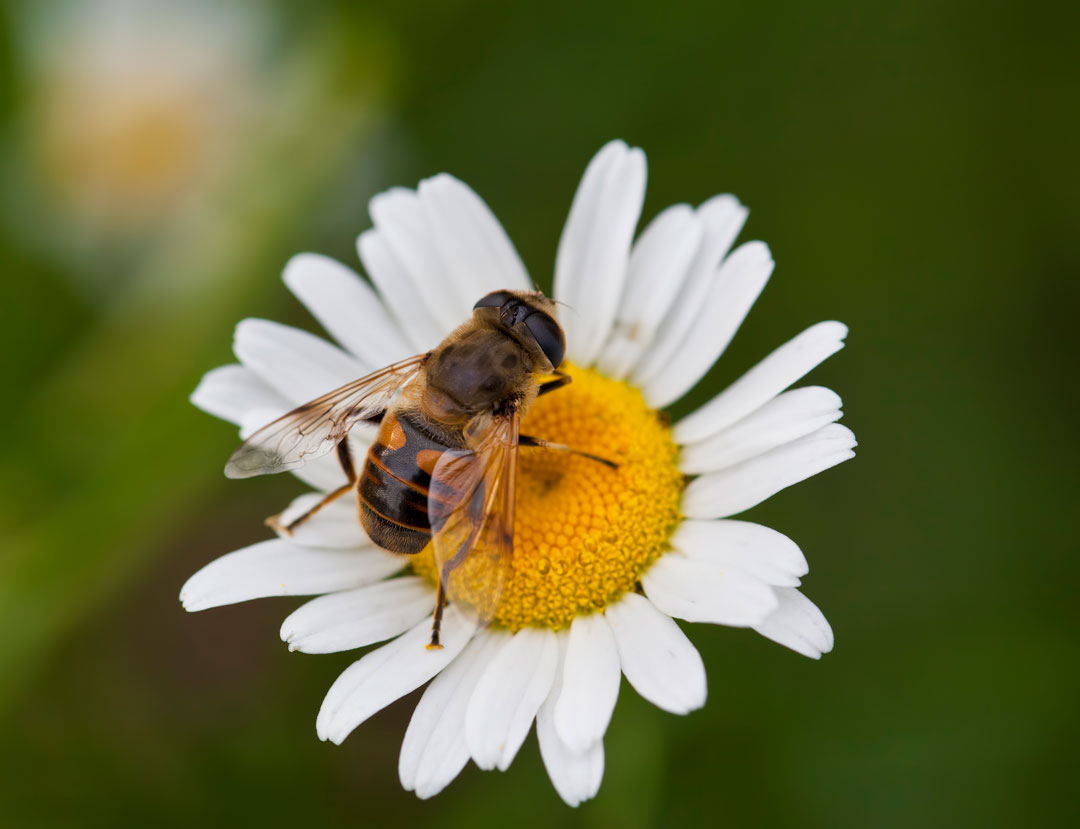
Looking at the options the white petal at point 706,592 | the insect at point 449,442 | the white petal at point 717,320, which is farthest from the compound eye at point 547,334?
the white petal at point 706,592

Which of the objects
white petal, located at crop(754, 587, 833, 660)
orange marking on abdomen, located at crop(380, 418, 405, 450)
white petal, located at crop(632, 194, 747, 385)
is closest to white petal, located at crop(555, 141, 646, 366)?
white petal, located at crop(632, 194, 747, 385)

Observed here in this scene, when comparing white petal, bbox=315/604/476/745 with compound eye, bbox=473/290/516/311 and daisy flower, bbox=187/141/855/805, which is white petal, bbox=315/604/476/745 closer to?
daisy flower, bbox=187/141/855/805

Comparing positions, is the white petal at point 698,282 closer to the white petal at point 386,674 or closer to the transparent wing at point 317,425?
the transparent wing at point 317,425

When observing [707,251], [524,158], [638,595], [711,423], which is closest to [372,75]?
[524,158]

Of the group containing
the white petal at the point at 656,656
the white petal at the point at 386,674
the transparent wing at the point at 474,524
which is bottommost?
the white petal at the point at 656,656

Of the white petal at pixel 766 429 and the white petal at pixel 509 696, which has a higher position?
the white petal at pixel 766 429

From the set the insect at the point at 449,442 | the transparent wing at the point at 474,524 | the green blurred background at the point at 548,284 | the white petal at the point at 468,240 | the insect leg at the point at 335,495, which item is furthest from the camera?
the green blurred background at the point at 548,284

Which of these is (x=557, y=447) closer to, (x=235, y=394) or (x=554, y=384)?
(x=554, y=384)

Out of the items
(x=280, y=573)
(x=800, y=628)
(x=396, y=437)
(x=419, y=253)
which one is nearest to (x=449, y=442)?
(x=396, y=437)
